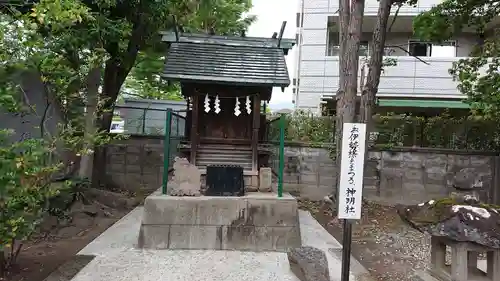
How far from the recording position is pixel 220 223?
258 inches

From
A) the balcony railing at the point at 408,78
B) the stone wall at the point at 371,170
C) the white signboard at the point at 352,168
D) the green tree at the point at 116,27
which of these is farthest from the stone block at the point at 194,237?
Answer: the balcony railing at the point at 408,78

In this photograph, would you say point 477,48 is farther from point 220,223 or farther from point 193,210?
point 193,210

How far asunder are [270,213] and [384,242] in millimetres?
2870

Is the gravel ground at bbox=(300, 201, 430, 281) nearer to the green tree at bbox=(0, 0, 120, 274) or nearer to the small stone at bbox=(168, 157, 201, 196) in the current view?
the small stone at bbox=(168, 157, 201, 196)

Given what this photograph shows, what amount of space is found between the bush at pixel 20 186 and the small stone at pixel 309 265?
3.23 meters

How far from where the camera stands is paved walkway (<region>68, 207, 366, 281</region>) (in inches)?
206

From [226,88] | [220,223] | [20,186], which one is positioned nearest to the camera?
[20,186]

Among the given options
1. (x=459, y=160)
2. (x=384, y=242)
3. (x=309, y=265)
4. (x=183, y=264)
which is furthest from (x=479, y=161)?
(x=183, y=264)

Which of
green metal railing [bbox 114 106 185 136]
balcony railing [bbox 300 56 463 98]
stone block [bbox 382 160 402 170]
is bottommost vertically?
stone block [bbox 382 160 402 170]

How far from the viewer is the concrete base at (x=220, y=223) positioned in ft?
21.2

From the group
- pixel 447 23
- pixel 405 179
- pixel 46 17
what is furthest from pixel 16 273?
pixel 447 23

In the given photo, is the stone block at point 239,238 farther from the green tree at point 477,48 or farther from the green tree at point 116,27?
the green tree at point 477,48

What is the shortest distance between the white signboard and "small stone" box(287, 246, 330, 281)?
43.4 inches

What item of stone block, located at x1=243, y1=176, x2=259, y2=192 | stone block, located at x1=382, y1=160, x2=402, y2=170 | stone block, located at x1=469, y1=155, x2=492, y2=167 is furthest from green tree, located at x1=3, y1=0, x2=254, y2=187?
stone block, located at x1=469, y1=155, x2=492, y2=167
